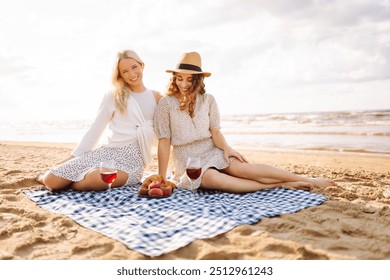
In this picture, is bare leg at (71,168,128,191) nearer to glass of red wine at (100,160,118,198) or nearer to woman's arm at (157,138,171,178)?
woman's arm at (157,138,171,178)

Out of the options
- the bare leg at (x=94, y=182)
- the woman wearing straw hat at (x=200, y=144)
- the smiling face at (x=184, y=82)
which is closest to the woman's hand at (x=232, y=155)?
the woman wearing straw hat at (x=200, y=144)

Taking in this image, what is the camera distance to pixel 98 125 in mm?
4543

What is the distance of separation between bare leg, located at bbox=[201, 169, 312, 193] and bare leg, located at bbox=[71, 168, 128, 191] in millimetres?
984

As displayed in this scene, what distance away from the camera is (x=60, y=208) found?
372 cm

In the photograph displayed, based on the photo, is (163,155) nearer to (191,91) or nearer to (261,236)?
(191,91)

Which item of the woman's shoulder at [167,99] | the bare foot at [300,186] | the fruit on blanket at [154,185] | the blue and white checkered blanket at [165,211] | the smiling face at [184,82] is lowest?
the blue and white checkered blanket at [165,211]

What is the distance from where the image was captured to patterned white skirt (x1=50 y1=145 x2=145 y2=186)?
4324 millimetres

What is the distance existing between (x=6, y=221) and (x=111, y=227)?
103cm

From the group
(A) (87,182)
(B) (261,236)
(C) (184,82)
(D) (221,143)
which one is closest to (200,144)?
(D) (221,143)

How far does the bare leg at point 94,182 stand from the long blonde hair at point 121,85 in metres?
0.78

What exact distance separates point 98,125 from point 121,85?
57 centimetres

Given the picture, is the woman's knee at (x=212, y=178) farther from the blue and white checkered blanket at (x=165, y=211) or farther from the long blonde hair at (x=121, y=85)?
the long blonde hair at (x=121, y=85)

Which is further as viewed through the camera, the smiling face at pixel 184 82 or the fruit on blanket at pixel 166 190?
the smiling face at pixel 184 82

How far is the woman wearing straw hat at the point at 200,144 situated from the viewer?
13.9 feet
